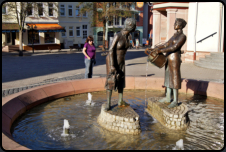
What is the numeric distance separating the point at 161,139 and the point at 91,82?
4.03 metres

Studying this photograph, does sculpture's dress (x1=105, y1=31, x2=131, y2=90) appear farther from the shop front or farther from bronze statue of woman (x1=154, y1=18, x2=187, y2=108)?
the shop front

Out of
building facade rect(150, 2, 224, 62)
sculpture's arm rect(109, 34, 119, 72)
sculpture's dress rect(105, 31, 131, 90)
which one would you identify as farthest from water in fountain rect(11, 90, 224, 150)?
building facade rect(150, 2, 224, 62)

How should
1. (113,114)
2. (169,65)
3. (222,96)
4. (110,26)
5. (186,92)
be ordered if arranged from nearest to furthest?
1. (113,114)
2. (169,65)
3. (222,96)
4. (186,92)
5. (110,26)

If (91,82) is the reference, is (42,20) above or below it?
above

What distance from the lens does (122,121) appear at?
5219 millimetres

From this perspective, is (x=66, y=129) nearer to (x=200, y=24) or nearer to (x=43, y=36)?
(x=200, y=24)

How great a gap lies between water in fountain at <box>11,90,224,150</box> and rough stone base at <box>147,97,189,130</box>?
12cm

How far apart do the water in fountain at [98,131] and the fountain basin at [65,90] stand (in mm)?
202

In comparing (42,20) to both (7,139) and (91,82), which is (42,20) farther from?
(7,139)

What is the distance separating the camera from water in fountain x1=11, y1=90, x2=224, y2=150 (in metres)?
4.73

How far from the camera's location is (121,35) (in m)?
5.44

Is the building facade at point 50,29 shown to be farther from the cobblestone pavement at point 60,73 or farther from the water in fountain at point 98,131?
the water in fountain at point 98,131

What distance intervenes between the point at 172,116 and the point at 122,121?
105cm

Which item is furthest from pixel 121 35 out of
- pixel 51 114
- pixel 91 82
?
pixel 91 82
